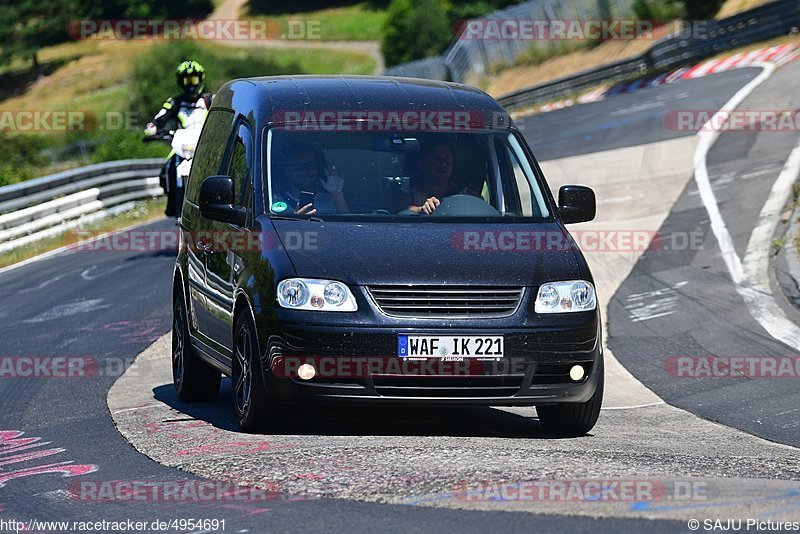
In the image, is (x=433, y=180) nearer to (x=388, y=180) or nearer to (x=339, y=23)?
(x=388, y=180)

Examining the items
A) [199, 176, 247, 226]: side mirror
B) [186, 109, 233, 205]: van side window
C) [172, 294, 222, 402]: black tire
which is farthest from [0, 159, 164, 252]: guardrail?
[199, 176, 247, 226]: side mirror

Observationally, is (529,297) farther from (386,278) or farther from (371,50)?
(371,50)

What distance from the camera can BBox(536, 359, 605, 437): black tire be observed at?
8484mm

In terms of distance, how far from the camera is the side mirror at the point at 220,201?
8.75m

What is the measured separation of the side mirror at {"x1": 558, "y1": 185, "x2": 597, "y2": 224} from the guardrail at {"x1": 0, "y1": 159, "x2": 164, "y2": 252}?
557 inches

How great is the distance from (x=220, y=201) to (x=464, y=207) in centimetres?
144

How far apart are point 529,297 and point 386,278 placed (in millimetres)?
778

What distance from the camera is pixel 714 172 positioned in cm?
2341

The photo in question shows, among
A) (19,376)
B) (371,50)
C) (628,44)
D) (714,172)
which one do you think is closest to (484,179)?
(19,376)

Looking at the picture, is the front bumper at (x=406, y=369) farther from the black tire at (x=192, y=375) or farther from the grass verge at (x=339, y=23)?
the grass verge at (x=339, y=23)

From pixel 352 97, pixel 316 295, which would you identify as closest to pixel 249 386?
pixel 316 295

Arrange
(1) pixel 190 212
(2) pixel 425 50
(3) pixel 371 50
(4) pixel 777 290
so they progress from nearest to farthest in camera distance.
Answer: (1) pixel 190 212, (4) pixel 777 290, (2) pixel 425 50, (3) pixel 371 50

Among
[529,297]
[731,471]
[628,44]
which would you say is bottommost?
[628,44]

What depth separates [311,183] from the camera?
8.90 m
